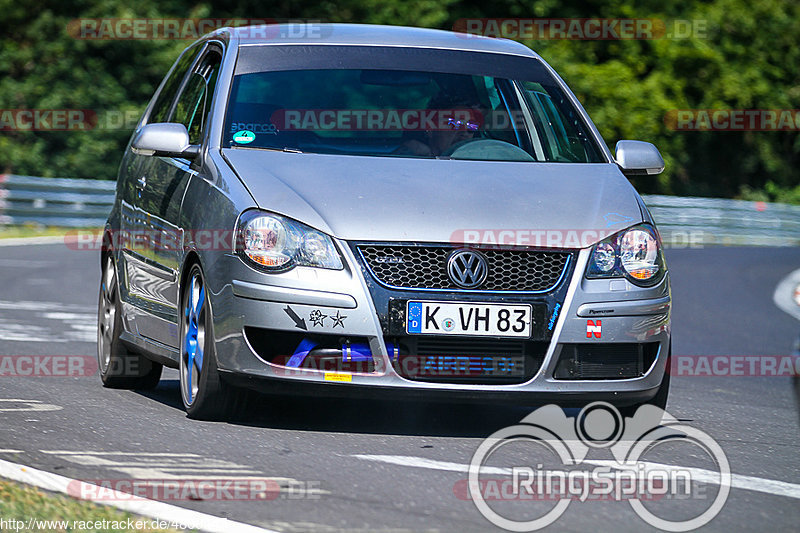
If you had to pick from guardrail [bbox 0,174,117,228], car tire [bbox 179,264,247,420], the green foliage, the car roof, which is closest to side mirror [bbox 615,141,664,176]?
the car roof

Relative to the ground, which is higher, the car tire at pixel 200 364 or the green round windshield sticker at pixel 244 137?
the green round windshield sticker at pixel 244 137

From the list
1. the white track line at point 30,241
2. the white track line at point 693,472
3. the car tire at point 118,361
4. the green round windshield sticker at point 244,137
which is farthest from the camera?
the white track line at point 30,241

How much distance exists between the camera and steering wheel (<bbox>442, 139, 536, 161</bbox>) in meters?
7.26

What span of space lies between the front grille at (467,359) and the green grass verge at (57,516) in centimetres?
179

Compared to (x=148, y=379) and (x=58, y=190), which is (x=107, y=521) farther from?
(x=58, y=190)

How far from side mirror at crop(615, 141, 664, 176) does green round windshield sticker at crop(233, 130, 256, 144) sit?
5.80 feet

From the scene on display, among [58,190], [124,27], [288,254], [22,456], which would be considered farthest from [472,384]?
[124,27]

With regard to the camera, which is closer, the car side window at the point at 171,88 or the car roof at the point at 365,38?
the car roof at the point at 365,38

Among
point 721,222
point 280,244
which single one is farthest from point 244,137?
point 721,222

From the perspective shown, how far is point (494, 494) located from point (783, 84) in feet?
146

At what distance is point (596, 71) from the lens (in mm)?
41531

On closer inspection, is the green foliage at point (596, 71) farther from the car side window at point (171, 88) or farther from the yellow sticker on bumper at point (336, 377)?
the yellow sticker on bumper at point (336, 377)

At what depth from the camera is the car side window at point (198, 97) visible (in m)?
7.50

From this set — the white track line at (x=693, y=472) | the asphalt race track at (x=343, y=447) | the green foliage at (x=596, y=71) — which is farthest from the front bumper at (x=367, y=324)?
the green foliage at (x=596, y=71)
